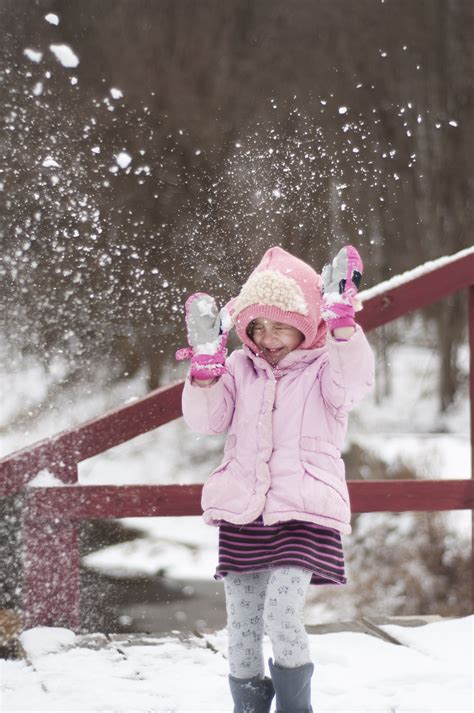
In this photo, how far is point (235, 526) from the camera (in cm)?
169

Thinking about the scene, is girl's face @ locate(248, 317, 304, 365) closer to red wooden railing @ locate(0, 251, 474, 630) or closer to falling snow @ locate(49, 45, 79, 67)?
red wooden railing @ locate(0, 251, 474, 630)

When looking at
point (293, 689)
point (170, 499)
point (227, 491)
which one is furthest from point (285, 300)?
point (170, 499)

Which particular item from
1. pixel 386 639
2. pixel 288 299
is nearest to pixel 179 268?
pixel 386 639

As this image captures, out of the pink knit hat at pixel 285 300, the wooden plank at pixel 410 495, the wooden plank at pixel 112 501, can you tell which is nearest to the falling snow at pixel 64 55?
the wooden plank at pixel 112 501

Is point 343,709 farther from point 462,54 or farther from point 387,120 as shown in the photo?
point 462,54

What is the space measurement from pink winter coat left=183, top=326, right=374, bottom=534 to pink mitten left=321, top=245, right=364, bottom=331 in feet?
0.14

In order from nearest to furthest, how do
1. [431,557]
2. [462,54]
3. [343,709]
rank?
[343,709] → [431,557] → [462,54]

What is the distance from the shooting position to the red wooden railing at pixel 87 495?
2.50 meters

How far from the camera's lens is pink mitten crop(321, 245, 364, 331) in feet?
5.07

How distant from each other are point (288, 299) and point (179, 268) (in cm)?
298

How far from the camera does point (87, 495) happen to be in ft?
8.27

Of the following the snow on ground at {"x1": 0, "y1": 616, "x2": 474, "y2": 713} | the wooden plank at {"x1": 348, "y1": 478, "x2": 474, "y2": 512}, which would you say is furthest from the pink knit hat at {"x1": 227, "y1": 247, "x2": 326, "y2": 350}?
the wooden plank at {"x1": 348, "y1": 478, "x2": 474, "y2": 512}

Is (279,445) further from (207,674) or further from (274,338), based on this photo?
(207,674)

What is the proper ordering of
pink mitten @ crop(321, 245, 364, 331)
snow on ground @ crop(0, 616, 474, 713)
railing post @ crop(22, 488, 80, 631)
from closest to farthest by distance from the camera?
1. pink mitten @ crop(321, 245, 364, 331)
2. snow on ground @ crop(0, 616, 474, 713)
3. railing post @ crop(22, 488, 80, 631)
